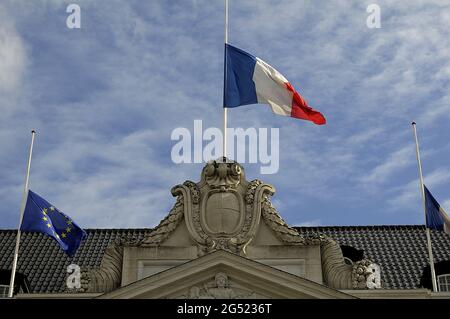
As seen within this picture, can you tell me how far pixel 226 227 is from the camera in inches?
1113

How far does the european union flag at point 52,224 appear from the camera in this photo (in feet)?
96.9

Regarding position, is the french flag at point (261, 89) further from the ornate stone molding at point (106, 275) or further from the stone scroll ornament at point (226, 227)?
the ornate stone molding at point (106, 275)

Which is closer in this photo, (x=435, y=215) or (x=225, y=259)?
(x=225, y=259)

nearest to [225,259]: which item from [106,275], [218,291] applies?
[218,291]

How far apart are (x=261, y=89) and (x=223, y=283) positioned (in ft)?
23.5

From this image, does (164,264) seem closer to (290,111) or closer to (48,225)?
(48,225)

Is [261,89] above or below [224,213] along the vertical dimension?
above

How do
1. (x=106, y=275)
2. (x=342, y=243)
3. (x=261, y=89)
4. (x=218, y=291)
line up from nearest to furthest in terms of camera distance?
1. (x=218, y=291)
2. (x=106, y=275)
3. (x=261, y=89)
4. (x=342, y=243)

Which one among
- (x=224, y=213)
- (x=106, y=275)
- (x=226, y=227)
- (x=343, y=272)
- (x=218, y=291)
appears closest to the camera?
(x=218, y=291)

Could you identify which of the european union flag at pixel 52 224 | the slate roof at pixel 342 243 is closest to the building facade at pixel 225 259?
the european union flag at pixel 52 224

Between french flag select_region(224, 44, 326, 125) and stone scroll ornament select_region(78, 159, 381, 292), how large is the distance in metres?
2.54

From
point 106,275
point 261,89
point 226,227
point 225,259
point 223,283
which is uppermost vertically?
point 261,89

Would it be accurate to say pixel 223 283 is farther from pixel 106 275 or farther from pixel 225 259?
pixel 106 275
